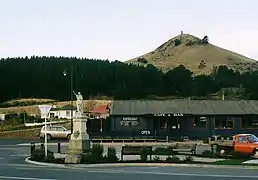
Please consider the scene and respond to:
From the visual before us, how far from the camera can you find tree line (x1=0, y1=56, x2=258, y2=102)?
11300 centimetres

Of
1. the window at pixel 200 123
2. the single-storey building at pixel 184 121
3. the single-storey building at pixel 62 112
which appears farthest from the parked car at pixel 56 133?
the single-storey building at pixel 62 112

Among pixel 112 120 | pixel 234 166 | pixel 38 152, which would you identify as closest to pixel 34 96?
pixel 112 120

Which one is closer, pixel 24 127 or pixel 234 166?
pixel 234 166

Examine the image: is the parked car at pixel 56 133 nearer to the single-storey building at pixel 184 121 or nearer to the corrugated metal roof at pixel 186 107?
the single-storey building at pixel 184 121

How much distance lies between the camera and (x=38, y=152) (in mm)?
28750

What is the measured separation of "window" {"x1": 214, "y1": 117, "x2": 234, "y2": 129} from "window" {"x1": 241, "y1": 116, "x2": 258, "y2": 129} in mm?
1231

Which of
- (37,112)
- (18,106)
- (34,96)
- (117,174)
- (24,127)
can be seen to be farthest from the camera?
(34,96)

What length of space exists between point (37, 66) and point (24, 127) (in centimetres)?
6805

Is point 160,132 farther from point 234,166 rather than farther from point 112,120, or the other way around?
point 234,166

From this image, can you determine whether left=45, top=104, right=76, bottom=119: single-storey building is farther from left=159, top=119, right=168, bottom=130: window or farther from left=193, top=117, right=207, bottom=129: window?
left=193, top=117, right=207, bottom=129: window

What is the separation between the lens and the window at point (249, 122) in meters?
55.3

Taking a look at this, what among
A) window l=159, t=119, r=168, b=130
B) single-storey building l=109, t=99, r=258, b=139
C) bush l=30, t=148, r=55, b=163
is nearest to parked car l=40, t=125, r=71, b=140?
single-storey building l=109, t=99, r=258, b=139

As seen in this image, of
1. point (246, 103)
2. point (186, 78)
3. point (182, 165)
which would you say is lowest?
point (182, 165)

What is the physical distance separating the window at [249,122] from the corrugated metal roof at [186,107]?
70 centimetres
